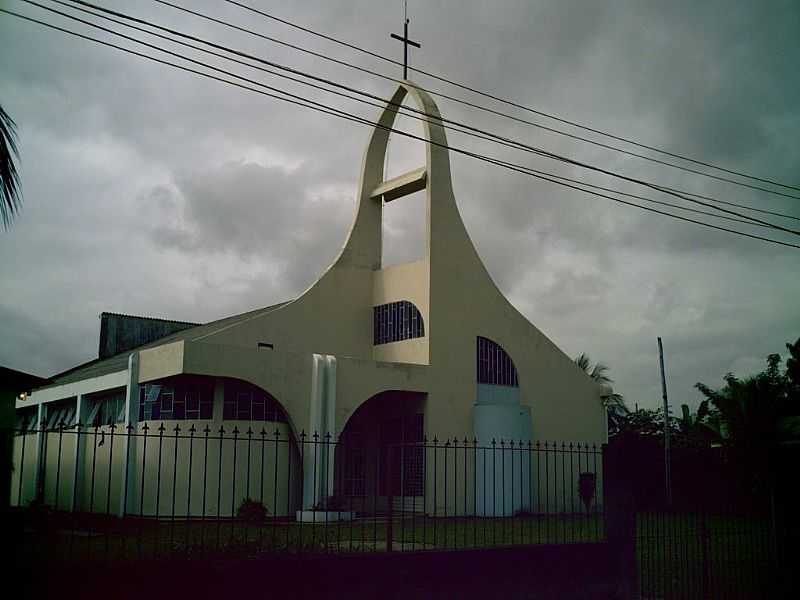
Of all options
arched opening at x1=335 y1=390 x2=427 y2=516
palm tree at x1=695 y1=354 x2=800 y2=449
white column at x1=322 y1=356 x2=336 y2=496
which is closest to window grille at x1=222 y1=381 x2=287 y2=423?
white column at x1=322 y1=356 x2=336 y2=496

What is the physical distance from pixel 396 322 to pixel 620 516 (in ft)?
62.3

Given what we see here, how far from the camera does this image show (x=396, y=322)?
30.2m

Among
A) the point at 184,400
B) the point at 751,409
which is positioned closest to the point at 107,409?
the point at 184,400

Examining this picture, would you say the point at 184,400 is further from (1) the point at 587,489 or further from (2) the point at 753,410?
(2) the point at 753,410

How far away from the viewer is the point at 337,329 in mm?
30078

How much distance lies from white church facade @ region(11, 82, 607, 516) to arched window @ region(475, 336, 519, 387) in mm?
49

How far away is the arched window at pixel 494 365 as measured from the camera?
96.3 feet

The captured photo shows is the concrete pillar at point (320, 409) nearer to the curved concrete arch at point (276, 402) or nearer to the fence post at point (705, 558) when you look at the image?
the curved concrete arch at point (276, 402)

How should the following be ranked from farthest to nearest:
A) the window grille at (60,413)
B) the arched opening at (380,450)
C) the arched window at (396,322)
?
the window grille at (60,413) < the arched window at (396,322) < the arched opening at (380,450)

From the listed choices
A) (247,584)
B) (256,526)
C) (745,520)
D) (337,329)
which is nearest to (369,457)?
(337,329)

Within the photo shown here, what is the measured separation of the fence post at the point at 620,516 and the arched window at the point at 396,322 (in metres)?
17.2

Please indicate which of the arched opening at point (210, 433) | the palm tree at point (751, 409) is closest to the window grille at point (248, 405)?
the arched opening at point (210, 433)

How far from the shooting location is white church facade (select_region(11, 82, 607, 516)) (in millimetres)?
25141

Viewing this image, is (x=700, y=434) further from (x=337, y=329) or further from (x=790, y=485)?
(x=790, y=485)
